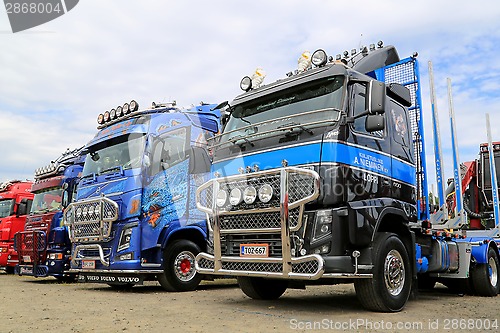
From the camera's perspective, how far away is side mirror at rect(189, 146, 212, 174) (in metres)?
9.70

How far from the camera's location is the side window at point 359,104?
6.11 meters

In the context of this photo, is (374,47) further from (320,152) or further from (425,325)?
(425,325)

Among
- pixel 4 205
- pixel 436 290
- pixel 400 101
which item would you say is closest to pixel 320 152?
pixel 400 101

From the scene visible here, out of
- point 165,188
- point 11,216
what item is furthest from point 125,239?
point 11,216

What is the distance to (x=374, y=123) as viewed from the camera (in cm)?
596

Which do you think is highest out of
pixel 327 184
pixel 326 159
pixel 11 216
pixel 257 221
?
pixel 11 216

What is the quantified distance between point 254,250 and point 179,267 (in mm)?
3926

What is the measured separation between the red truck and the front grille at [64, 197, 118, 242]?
614cm

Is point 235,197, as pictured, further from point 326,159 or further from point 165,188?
point 165,188

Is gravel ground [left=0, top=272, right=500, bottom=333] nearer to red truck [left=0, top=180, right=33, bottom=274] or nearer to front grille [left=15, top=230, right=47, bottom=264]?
front grille [left=15, top=230, right=47, bottom=264]

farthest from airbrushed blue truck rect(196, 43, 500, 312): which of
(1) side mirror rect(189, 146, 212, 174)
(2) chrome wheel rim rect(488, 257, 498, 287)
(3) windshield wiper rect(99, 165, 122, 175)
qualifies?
(3) windshield wiper rect(99, 165, 122, 175)

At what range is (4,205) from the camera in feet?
54.6

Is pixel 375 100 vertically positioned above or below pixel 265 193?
above

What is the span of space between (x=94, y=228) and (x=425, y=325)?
21.3 ft
